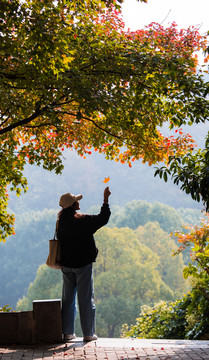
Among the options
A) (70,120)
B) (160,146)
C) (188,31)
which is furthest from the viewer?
(188,31)

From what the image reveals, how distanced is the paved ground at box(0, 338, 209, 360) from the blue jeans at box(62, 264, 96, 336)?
194 millimetres

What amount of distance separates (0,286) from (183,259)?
2818 centimetres

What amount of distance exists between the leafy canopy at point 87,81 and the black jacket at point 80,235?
112cm

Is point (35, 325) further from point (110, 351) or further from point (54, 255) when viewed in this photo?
point (110, 351)

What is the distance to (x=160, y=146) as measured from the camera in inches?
293

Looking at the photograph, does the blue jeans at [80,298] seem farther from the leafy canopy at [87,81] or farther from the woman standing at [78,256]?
the leafy canopy at [87,81]

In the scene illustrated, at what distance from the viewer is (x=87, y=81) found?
5516 mm

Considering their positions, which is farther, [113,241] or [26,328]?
[113,241]

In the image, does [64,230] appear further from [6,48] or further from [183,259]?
[183,259]

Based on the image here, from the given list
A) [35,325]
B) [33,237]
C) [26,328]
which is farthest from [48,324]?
[33,237]

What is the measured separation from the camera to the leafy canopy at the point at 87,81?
506 cm

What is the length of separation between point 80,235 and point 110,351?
4.00 ft

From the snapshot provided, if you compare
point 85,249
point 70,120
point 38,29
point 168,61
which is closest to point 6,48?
point 38,29

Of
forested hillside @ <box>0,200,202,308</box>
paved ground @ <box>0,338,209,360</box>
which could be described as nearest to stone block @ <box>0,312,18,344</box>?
paved ground @ <box>0,338,209,360</box>
